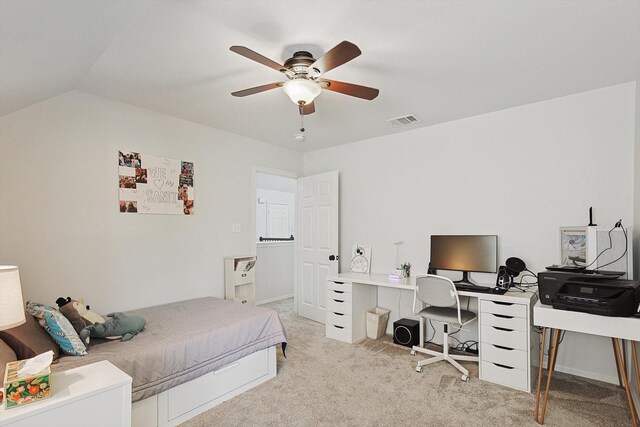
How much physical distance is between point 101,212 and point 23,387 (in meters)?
1.94

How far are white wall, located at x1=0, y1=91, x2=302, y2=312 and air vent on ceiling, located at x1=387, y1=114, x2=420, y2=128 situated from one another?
1976 millimetres

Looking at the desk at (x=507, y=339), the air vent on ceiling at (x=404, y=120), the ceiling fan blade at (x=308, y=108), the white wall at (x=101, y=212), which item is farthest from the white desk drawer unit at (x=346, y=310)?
the ceiling fan blade at (x=308, y=108)

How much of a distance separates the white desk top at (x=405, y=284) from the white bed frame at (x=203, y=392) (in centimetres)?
130

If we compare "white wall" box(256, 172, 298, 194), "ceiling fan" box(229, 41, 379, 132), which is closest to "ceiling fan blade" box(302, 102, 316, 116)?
"ceiling fan" box(229, 41, 379, 132)

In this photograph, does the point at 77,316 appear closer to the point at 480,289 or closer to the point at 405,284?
the point at 405,284

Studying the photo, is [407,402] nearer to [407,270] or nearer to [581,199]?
[407,270]

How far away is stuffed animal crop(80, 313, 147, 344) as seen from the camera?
216cm

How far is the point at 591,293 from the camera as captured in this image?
203cm

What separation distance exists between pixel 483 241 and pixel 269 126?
8.50 ft

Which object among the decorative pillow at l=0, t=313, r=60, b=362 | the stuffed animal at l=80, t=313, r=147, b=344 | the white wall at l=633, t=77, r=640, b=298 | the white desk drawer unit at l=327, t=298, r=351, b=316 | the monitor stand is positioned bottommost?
the white desk drawer unit at l=327, t=298, r=351, b=316

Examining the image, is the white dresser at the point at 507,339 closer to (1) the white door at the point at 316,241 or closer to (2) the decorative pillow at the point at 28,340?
(1) the white door at the point at 316,241

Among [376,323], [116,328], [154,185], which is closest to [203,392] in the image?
[116,328]

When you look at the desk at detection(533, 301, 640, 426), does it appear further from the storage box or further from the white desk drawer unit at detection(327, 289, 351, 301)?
the storage box

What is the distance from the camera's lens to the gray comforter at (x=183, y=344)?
6.52 ft
